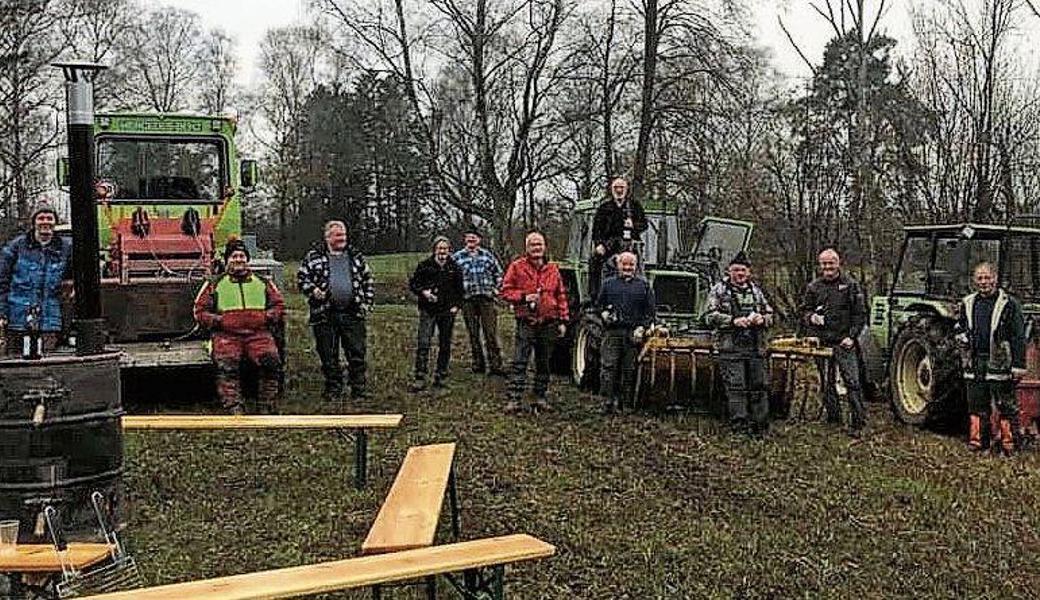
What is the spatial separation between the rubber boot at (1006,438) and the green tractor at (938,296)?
80 cm

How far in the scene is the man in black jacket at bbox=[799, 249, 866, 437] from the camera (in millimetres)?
9594

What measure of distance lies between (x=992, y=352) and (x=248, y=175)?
7275 millimetres

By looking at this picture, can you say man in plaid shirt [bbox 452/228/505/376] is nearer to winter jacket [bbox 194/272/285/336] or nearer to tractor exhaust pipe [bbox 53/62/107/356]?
winter jacket [bbox 194/272/285/336]

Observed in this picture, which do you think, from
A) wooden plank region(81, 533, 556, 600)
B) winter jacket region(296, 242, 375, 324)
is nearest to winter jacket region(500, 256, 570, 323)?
winter jacket region(296, 242, 375, 324)

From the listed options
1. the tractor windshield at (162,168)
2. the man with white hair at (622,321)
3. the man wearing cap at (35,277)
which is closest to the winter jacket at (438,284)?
the tractor windshield at (162,168)

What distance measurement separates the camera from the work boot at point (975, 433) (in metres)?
8.83

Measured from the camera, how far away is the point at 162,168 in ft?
38.3

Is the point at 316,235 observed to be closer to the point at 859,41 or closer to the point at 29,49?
the point at 29,49

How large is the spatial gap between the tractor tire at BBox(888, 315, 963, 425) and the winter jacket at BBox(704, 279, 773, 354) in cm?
145

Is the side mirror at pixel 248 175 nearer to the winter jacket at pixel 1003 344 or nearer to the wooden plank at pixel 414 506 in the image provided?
the wooden plank at pixel 414 506

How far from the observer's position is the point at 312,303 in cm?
1038

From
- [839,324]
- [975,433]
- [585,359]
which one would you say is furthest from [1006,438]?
[585,359]

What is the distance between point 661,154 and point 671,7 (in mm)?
3043

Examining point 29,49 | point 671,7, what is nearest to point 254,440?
point 671,7
